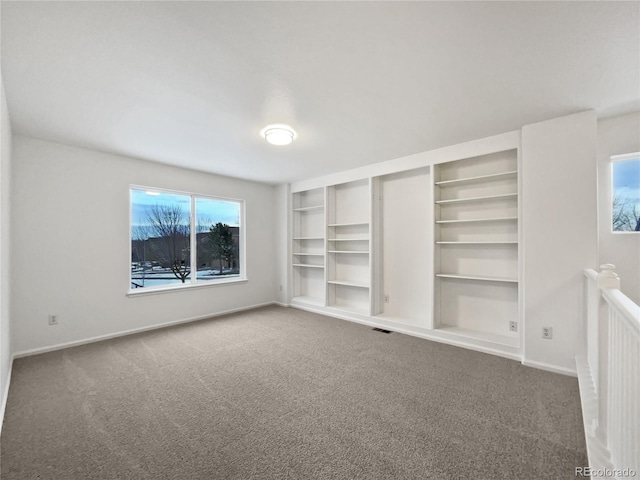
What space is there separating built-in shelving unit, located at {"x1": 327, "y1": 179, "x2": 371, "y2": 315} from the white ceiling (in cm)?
178

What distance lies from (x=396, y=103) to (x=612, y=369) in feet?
7.67

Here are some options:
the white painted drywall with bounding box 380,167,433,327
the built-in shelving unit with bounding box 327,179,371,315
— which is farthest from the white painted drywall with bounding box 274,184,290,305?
the white painted drywall with bounding box 380,167,433,327

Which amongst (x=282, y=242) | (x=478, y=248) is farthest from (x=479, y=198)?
(x=282, y=242)

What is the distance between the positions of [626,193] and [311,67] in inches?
139

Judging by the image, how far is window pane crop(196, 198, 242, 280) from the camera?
4.93m

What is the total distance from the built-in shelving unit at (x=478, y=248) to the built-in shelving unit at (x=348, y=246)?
48.0 inches

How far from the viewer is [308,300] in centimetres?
546

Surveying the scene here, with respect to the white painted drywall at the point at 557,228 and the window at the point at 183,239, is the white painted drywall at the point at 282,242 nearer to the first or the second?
the window at the point at 183,239

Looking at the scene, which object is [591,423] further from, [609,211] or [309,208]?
[309,208]

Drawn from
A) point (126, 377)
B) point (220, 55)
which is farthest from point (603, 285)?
point (126, 377)

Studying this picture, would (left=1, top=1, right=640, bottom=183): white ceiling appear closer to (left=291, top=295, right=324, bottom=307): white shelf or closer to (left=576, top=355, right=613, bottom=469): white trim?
(left=576, top=355, right=613, bottom=469): white trim

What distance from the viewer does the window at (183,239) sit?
422 centimetres

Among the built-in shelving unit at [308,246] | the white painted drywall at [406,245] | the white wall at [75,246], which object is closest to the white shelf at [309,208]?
the built-in shelving unit at [308,246]

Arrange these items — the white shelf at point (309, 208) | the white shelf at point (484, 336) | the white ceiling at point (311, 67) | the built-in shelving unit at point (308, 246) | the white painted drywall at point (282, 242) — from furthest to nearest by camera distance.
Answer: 1. the white painted drywall at point (282, 242)
2. the built-in shelving unit at point (308, 246)
3. the white shelf at point (309, 208)
4. the white shelf at point (484, 336)
5. the white ceiling at point (311, 67)
